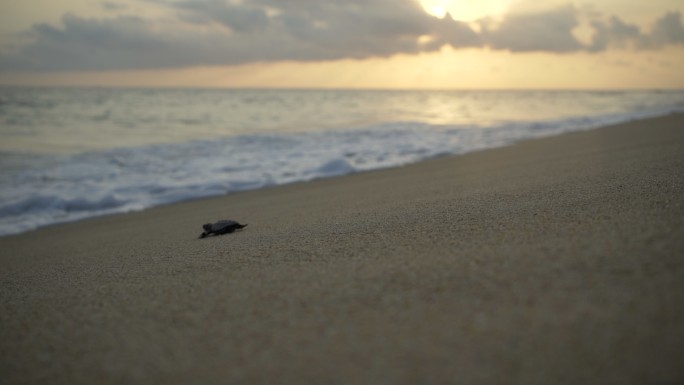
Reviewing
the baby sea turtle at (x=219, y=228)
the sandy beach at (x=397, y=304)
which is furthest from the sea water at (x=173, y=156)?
the sandy beach at (x=397, y=304)

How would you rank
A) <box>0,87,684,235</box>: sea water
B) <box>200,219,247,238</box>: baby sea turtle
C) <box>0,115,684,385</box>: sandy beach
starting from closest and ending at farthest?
<box>0,115,684,385</box>: sandy beach < <box>200,219,247,238</box>: baby sea turtle < <box>0,87,684,235</box>: sea water

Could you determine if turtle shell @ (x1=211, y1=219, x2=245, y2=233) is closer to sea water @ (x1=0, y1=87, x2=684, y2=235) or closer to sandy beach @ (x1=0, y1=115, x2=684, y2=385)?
sandy beach @ (x1=0, y1=115, x2=684, y2=385)

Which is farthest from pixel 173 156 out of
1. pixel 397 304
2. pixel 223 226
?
pixel 397 304

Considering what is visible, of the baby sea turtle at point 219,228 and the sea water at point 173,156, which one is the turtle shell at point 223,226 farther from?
the sea water at point 173,156

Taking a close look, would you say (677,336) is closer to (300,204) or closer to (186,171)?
(300,204)

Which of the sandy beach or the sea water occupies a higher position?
the sea water

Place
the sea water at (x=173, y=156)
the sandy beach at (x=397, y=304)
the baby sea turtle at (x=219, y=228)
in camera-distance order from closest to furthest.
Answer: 1. the sandy beach at (x=397, y=304)
2. the baby sea turtle at (x=219, y=228)
3. the sea water at (x=173, y=156)

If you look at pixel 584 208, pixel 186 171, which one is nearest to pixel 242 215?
pixel 584 208

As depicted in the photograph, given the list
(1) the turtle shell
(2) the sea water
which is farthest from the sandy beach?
(2) the sea water

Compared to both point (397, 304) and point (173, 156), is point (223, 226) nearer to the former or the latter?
point (397, 304)

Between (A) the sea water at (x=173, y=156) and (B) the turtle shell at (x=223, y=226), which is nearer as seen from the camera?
(B) the turtle shell at (x=223, y=226)
